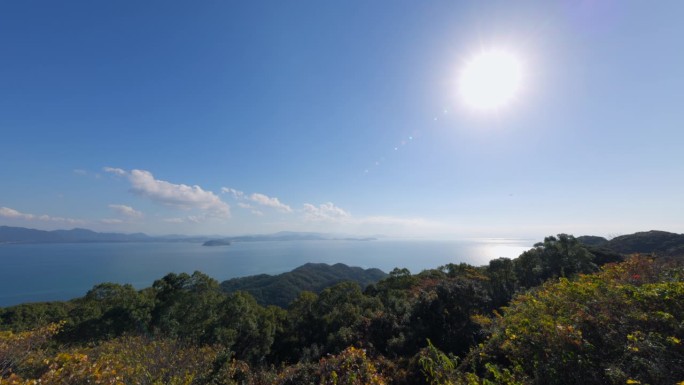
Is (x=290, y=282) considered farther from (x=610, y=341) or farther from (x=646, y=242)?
(x=610, y=341)

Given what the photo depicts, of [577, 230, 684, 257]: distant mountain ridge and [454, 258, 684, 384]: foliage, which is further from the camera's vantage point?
[577, 230, 684, 257]: distant mountain ridge

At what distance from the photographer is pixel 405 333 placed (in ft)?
38.9

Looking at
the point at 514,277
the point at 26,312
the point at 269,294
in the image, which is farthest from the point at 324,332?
the point at 269,294

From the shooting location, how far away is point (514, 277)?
20328 millimetres

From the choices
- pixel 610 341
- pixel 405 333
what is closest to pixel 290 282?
pixel 405 333

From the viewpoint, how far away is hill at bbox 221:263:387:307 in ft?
232

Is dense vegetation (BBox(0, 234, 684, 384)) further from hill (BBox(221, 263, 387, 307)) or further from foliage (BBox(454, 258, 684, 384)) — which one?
hill (BBox(221, 263, 387, 307))

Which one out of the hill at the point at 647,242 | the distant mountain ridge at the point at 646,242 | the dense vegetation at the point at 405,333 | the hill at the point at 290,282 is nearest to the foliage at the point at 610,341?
the dense vegetation at the point at 405,333

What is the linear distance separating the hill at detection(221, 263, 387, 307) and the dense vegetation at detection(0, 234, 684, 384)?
124ft

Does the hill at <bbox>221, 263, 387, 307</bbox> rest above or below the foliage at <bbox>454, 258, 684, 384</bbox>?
below

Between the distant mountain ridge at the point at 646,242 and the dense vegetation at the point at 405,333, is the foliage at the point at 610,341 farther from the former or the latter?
the distant mountain ridge at the point at 646,242

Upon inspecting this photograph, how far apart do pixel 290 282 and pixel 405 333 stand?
75.0m

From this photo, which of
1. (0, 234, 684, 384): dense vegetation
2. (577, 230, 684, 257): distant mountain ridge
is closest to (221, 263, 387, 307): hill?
(0, 234, 684, 384): dense vegetation

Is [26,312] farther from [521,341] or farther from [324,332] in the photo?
[521,341]
